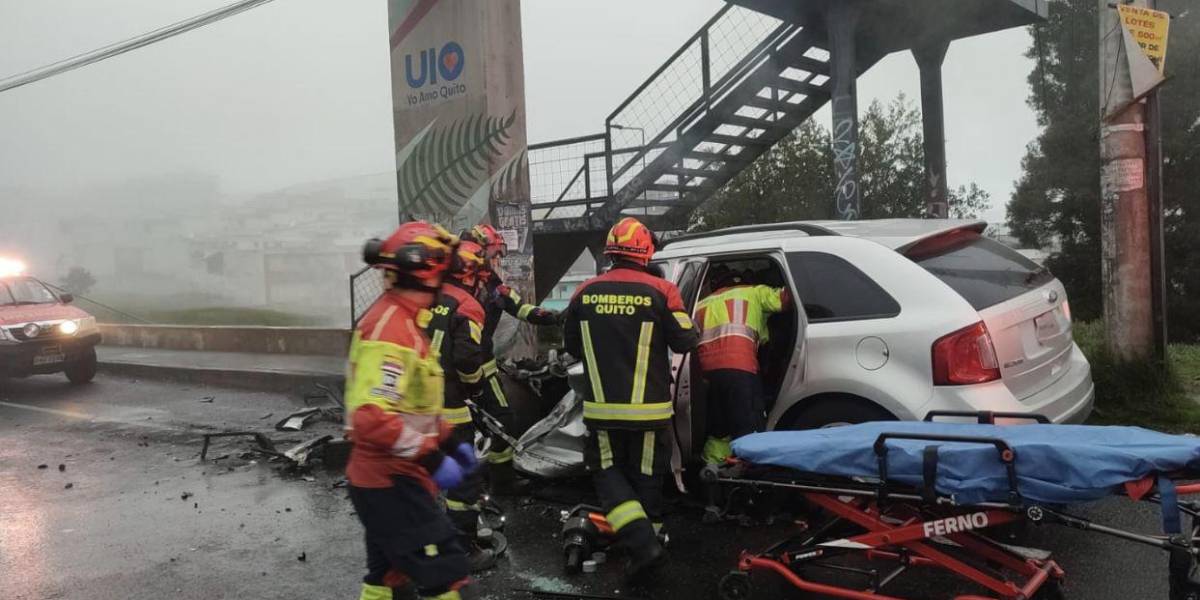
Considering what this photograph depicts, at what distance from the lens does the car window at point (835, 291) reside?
13.8ft

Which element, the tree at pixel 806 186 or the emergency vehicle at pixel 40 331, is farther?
the tree at pixel 806 186

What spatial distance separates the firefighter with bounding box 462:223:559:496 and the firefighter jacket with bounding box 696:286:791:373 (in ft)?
4.17

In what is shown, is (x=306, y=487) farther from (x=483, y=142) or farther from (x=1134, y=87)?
(x=1134, y=87)

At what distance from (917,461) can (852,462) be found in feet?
0.79

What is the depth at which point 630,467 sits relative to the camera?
4176mm

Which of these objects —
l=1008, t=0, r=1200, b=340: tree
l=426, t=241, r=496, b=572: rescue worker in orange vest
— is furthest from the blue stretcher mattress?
l=1008, t=0, r=1200, b=340: tree

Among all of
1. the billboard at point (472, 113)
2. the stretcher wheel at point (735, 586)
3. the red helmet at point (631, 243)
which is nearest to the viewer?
the stretcher wheel at point (735, 586)

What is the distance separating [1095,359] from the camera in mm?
6656

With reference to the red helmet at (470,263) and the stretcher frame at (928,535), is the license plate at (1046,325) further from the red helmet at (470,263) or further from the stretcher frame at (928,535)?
the red helmet at (470,263)

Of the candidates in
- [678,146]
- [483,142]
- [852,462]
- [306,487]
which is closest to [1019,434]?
[852,462]

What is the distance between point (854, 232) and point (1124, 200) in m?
3.26

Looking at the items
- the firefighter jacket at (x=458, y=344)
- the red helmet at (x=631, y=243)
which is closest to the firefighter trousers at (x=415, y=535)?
the firefighter jacket at (x=458, y=344)

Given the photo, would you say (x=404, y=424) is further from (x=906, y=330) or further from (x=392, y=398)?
(x=906, y=330)

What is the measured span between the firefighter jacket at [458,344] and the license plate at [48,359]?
10295 mm
